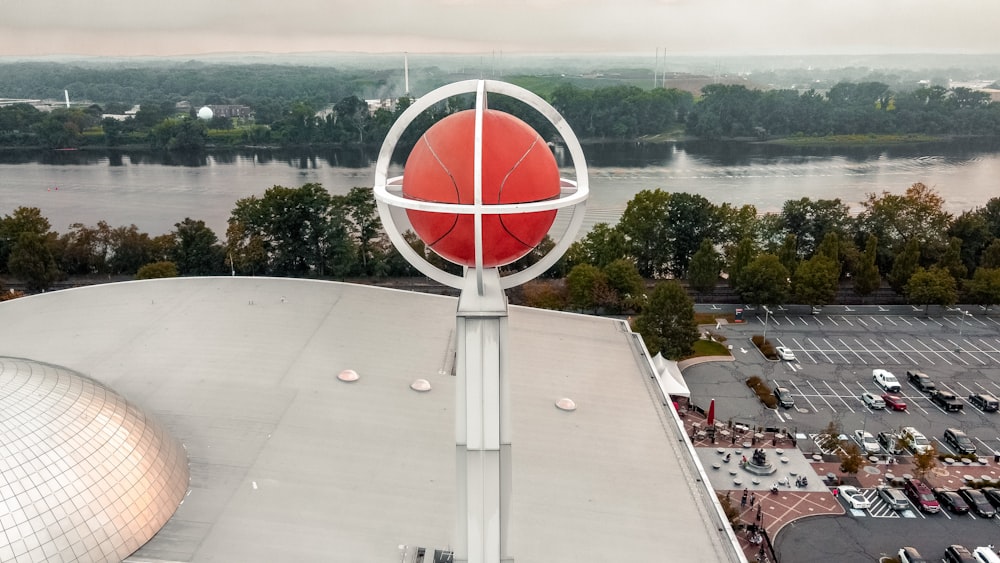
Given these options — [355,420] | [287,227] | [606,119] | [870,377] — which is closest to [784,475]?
[870,377]

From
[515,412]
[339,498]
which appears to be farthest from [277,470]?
[515,412]

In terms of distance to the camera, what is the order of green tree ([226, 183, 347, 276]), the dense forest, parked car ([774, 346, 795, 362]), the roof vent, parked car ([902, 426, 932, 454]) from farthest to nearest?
1. the dense forest
2. green tree ([226, 183, 347, 276])
3. parked car ([774, 346, 795, 362])
4. parked car ([902, 426, 932, 454])
5. the roof vent

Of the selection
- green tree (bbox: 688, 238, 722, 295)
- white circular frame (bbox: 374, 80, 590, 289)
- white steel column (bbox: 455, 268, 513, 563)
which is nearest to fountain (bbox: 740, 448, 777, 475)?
white steel column (bbox: 455, 268, 513, 563)

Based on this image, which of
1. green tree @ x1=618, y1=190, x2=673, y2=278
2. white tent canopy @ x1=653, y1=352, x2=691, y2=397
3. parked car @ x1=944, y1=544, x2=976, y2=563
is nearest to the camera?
parked car @ x1=944, y1=544, x2=976, y2=563

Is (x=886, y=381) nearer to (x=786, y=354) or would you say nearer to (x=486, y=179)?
(x=786, y=354)

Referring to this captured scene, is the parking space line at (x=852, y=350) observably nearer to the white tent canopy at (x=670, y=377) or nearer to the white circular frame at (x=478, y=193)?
the white tent canopy at (x=670, y=377)

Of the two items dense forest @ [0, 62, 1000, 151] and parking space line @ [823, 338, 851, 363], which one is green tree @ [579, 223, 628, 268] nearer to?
parking space line @ [823, 338, 851, 363]
